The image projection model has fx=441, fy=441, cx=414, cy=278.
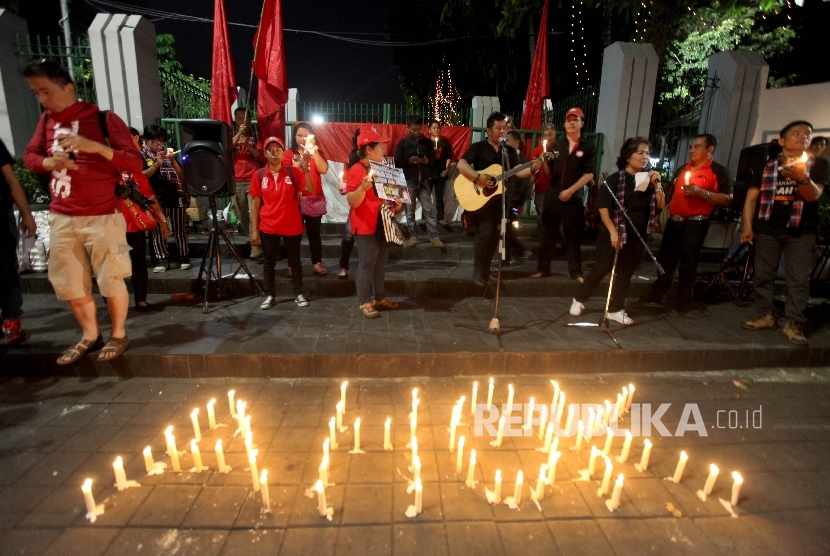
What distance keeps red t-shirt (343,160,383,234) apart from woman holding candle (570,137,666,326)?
250 centimetres

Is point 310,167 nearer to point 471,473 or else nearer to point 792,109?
point 471,473

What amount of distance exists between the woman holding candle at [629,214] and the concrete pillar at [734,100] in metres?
5.77

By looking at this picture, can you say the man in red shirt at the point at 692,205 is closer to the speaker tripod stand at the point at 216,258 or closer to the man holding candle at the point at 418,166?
the man holding candle at the point at 418,166

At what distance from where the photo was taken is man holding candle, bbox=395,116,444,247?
7.55 metres

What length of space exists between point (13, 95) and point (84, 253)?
6614 millimetres

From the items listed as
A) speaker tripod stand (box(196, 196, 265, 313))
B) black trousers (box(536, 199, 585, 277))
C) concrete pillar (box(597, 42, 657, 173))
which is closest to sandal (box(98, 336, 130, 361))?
speaker tripod stand (box(196, 196, 265, 313))

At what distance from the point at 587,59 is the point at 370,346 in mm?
18468

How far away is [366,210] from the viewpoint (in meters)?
4.76

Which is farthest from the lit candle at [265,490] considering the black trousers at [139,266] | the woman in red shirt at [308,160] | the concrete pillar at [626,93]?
the concrete pillar at [626,93]

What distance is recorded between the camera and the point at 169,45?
74.4 ft

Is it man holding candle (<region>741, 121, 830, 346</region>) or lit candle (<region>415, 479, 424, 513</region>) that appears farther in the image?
man holding candle (<region>741, 121, 830, 346</region>)

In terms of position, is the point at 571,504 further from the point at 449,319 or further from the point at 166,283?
the point at 166,283

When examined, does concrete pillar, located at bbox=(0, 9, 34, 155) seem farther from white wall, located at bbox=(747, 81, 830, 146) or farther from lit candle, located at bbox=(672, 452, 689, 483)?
white wall, located at bbox=(747, 81, 830, 146)

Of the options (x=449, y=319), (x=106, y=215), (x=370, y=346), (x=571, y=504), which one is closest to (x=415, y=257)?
(x=449, y=319)
